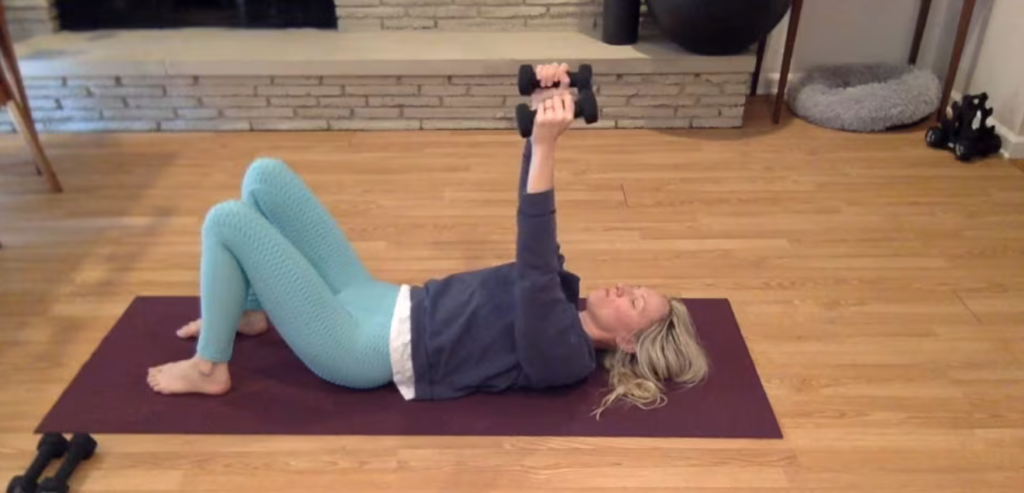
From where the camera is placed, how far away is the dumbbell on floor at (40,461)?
1.54 meters

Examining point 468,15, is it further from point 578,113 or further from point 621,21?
point 578,113

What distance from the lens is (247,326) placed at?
1.98 metres

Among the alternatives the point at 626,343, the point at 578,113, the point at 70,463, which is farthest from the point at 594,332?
the point at 70,463

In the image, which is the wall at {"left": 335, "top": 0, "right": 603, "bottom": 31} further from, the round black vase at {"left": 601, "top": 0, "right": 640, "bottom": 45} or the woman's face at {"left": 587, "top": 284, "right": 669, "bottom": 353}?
the woman's face at {"left": 587, "top": 284, "right": 669, "bottom": 353}

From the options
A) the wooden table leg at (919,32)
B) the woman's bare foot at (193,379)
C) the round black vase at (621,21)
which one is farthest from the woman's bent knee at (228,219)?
the wooden table leg at (919,32)

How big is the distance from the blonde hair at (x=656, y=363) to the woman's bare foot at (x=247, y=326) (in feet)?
2.68

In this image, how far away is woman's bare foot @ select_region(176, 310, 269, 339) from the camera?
6.46ft

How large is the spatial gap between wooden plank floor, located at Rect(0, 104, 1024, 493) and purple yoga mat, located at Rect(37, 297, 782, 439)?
34mm

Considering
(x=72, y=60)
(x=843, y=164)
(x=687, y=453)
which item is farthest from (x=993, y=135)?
(x=72, y=60)

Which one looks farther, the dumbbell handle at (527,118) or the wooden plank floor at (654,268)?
the wooden plank floor at (654,268)

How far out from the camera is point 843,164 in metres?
2.96

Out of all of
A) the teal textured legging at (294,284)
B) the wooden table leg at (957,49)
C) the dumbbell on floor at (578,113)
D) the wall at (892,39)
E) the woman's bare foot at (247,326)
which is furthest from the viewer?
the wall at (892,39)

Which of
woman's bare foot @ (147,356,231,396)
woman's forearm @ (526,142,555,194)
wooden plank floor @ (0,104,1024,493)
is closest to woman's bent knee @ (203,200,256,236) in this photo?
woman's bare foot @ (147,356,231,396)

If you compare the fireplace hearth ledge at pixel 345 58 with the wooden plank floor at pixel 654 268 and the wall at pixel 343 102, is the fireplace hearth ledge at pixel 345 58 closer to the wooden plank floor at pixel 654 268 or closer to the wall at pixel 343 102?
the wall at pixel 343 102
